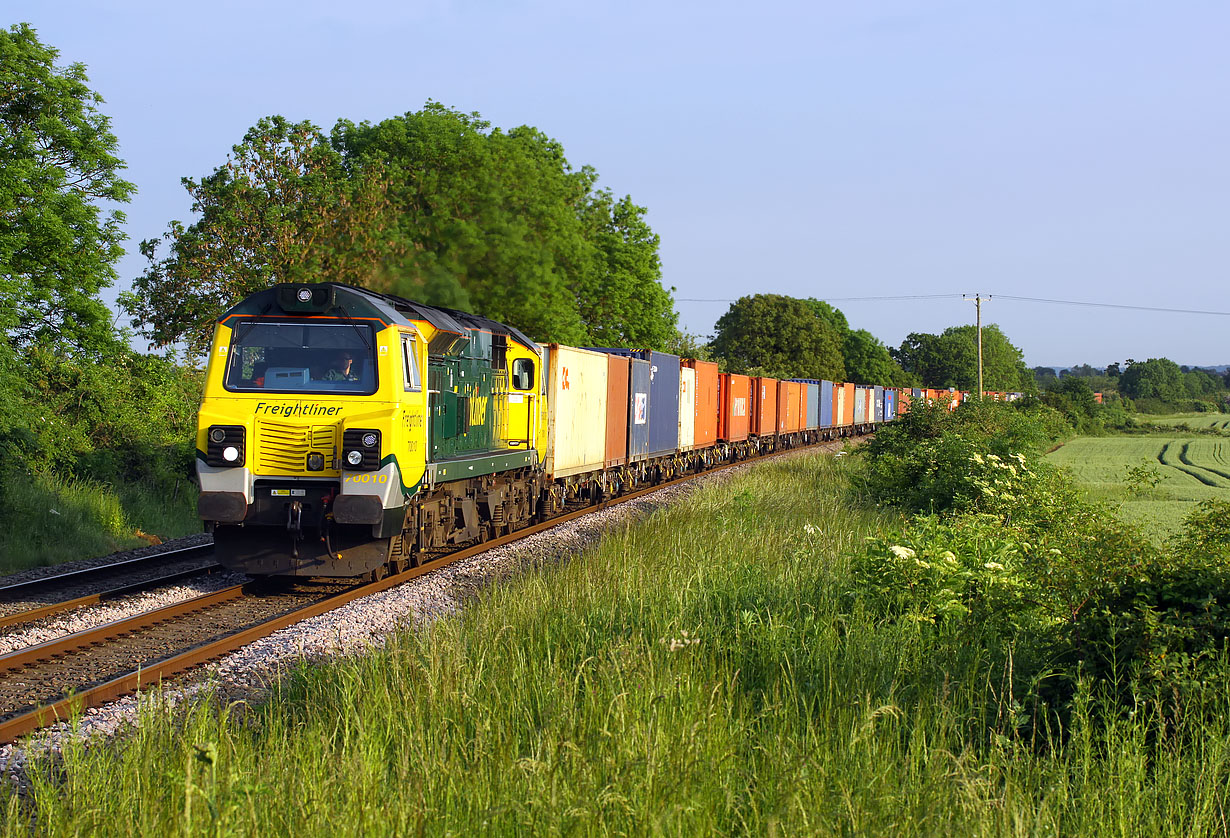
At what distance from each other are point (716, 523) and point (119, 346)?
15.9m

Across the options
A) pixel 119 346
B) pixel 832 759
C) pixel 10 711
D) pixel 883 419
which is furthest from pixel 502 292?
pixel 883 419

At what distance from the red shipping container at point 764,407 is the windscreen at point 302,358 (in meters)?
25.4

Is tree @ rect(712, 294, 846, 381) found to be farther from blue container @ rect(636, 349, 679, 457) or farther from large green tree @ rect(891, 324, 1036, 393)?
blue container @ rect(636, 349, 679, 457)

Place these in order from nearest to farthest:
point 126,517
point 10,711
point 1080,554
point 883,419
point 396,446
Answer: point 1080,554 < point 10,711 < point 396,446 < point 126,517 < point 883,419

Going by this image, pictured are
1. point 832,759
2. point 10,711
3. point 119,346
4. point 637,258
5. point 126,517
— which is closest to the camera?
point 832,759

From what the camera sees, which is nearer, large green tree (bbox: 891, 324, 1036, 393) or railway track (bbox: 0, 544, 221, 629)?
railway track (bbox: 0, 544, 221, 629)

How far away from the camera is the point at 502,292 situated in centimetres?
3247

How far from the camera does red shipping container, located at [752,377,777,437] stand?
118 ft

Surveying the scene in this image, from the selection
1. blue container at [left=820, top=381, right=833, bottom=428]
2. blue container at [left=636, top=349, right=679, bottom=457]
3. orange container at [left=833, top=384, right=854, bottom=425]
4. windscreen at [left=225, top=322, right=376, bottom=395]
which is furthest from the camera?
orange container at [left=833, top=384, right=854, bottom=425]

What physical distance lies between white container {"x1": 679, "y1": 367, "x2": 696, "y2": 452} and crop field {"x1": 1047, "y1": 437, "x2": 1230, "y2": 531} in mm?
10483

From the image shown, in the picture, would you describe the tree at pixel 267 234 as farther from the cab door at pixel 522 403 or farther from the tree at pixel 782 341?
the tree at pixel 782 341

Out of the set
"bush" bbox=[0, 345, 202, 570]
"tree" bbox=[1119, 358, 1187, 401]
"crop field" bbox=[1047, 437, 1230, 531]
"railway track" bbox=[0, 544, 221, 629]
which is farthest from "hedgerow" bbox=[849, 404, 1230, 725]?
"tree" bbox=[1119, 358, 1187, 401]

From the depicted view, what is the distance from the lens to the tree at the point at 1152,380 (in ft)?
530

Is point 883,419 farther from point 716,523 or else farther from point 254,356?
point 254,356
